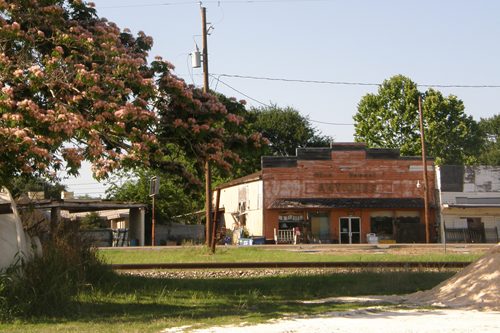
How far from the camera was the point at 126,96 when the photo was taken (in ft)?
45.9

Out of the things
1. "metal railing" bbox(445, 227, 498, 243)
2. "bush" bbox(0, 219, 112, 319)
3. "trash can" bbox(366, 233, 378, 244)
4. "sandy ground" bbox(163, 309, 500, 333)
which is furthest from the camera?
"metal railing" bbox(445, 227, 498, 243)

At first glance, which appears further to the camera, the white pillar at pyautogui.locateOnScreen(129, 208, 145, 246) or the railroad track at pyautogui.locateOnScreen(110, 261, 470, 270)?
the white pillar at pyautogui.locateOnScreen(129, 208, 145, 246)

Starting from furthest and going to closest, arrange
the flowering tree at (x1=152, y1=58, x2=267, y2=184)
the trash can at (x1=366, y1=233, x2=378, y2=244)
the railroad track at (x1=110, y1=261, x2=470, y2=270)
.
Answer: the trash can at (x1=366, y1=233, x2=378, y2=244) < the railroad track at (x1=110, y1=261, x2=470, y2=270) < the flowering tree at (x1=152, y1=58, x2=267, y2=184)

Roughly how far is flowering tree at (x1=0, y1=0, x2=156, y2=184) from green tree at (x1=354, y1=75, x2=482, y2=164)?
60445mm

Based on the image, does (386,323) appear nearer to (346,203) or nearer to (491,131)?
(346,203)

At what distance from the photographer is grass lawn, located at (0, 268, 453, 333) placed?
11.2 meters

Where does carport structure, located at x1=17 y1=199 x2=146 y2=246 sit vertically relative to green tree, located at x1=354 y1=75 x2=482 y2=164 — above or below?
below

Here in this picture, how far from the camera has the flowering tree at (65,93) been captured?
1153 centimetres

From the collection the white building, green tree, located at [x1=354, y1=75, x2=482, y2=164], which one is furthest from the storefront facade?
green tree, located at [x1=354, y1=75, x2=482, y2=164]

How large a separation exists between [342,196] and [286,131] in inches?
875

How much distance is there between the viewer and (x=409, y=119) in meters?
73.1

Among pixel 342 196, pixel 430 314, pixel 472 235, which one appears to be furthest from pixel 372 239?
pixel 430 314

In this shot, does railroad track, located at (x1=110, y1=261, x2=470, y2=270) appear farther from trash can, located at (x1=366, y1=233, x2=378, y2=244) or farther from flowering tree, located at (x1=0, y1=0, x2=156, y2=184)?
trash can, located at (x1=366, y1=233, x2=378, y2=244)

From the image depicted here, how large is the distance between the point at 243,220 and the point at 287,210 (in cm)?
649
